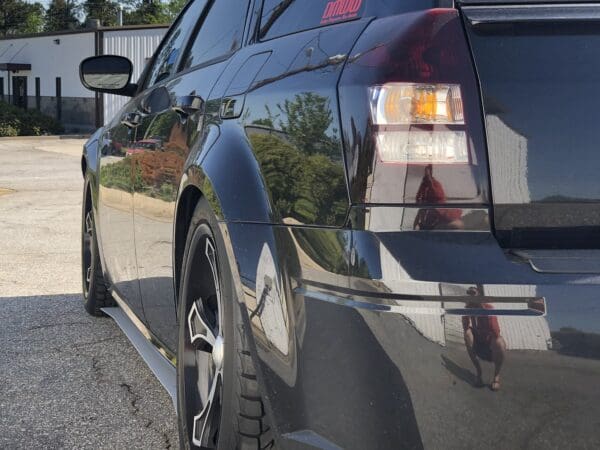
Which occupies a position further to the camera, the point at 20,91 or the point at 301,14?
the point at 20,91

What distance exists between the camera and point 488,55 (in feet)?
6.74

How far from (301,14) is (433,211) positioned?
1.00 m

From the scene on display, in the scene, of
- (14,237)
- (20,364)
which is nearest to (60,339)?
(20,364)

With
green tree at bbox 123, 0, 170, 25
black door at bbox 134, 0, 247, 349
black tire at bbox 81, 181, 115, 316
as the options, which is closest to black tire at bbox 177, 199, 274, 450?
black door at bbox 134, 0, 247, 349

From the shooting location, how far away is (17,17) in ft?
273

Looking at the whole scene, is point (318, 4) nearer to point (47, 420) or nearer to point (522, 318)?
point (522, 318)

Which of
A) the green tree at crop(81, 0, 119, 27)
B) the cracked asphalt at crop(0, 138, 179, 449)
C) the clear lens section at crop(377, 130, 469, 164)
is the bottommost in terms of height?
the cracked asphalt at crop(0, 138, 179, 449)

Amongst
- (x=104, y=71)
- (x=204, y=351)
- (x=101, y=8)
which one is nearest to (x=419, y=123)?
(x=204, y=351)

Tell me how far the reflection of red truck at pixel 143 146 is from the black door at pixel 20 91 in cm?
4044

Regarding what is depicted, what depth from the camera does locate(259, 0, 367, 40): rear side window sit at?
2.35 meters

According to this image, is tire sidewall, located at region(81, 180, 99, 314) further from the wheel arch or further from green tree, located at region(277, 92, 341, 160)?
green tree, located at region(277, 92, 341, 160)

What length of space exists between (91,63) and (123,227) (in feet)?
3.46

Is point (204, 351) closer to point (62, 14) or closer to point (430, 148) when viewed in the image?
point (430, 148)

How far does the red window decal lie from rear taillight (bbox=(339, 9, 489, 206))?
0.85 ft
